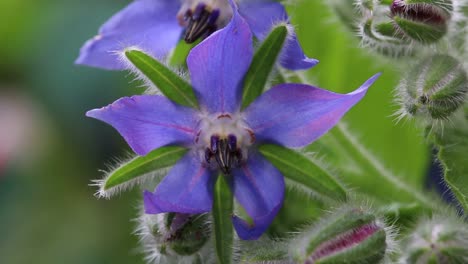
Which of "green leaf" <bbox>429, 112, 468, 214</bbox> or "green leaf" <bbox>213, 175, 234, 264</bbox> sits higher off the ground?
"green leaf" <bbox>213, 175, 234, 264</bbox>

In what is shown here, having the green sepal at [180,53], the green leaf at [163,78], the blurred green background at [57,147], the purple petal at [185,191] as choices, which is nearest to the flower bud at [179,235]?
the purple petal at [185,191]

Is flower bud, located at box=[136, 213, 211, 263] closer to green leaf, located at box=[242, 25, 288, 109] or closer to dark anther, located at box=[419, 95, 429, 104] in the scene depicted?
green leaf, located at box=[242, 25, 288, 109]

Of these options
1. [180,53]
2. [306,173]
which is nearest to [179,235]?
[306,173]

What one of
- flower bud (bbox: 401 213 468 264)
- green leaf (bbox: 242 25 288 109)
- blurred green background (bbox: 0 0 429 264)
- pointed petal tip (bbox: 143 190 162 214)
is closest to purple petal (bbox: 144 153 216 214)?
pointed petal tip (bbox: 143 190 162 214)

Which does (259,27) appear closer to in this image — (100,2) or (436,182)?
(436,182)

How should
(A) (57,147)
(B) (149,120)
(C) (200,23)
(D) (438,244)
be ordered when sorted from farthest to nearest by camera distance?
(A) (57,147), (C) (200,23), (B) (149,120), (D) (438,244)

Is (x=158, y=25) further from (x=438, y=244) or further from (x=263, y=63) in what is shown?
(x=438, y=244)

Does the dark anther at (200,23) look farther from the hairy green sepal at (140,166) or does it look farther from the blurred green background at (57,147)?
the blurred green background at (57,147)
